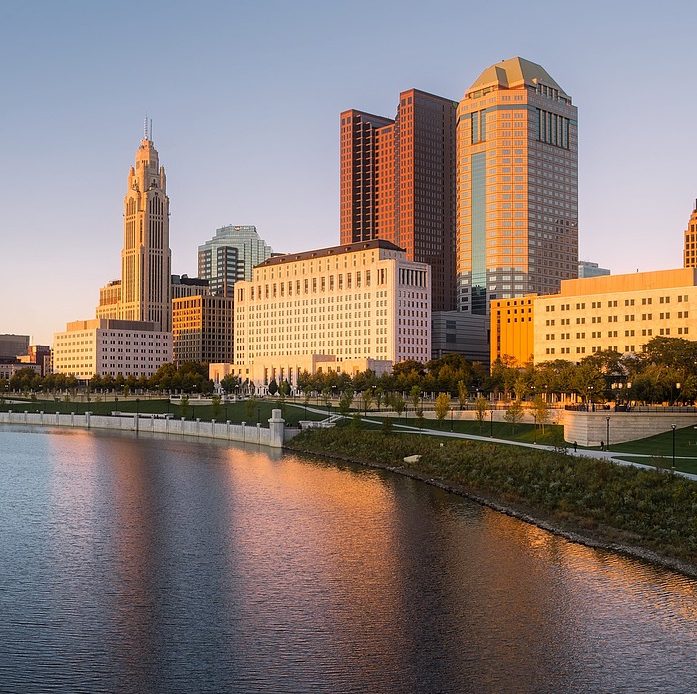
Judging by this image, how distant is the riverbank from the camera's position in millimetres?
56812

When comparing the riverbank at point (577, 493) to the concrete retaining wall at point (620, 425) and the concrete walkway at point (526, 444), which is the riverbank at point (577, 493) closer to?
the concrete walkway at point (526, 444)

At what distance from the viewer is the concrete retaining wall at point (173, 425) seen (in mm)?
134750

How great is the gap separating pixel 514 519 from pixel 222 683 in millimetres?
38007

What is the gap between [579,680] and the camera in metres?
34.6

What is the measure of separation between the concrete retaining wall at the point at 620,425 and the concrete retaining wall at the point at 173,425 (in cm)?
4819

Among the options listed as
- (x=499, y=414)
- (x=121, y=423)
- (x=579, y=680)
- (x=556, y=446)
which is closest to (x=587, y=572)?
(x=579, y=680)

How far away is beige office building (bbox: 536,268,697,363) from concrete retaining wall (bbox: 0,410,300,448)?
74409mm

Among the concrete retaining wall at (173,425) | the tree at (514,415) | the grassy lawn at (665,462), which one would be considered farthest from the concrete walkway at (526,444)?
the concrete retaining wall at (173,425)

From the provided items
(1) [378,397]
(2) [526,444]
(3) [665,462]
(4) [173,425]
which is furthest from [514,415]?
(4) [173,425]

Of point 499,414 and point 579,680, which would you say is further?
point 499,414

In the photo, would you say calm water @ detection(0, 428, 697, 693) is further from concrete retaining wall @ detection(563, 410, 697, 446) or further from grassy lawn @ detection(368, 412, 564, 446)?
grassy lawn @ detection(368, 412, 564, 446)

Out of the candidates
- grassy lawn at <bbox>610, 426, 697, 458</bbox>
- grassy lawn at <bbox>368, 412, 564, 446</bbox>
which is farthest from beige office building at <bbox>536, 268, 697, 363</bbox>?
grassy lawn at <bbox>610, 426, 697, 458</bbox>

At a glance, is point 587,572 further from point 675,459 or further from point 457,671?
point 675,459

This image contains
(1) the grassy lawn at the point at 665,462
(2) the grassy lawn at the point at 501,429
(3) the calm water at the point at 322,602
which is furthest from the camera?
(2) the grassy lawn at the point at 501,429
